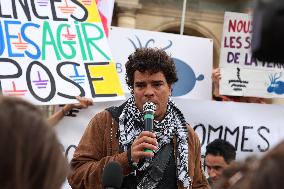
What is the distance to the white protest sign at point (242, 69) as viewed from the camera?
4.25 m

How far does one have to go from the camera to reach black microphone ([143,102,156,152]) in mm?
2195

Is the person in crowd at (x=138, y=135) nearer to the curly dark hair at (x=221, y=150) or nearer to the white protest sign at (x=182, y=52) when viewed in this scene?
the curly dark hair at (x=221, y=150)

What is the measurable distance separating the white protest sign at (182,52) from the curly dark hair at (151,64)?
1.46 meters

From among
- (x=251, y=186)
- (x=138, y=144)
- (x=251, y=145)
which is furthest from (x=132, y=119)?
(x=251, y=145)

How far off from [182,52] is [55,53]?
3.25ft

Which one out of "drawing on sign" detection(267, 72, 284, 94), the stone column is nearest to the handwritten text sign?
"drawing on sign" detection(267, 72, 284, 94)

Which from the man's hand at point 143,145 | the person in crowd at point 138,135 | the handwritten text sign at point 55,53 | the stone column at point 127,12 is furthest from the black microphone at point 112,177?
the stone column at point 127,12

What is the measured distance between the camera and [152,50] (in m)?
2.54

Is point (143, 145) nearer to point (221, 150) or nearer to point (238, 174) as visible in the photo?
point (238, 174)

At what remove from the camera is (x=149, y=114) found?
88.4 inches

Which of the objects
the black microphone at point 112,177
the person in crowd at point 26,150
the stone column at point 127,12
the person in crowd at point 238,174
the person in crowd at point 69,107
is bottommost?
the black microphone at point 112,177

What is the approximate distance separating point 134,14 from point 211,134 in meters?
8.94

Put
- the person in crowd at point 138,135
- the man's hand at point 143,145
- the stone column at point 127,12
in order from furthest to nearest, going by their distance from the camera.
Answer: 1. the stone column at point 127,12
2. the person in crowd at point 138,135
3. the man's hand at point 143,145

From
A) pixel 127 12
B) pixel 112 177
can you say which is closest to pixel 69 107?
pixel 112 177
